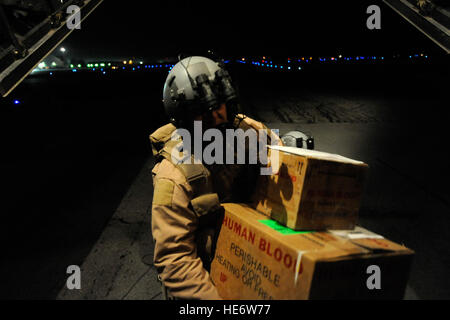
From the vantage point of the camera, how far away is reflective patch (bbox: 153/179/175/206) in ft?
4.67

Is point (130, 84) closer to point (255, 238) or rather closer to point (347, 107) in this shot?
point (347, 107)

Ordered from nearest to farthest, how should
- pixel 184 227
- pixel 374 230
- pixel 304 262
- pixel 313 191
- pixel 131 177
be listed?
pixel 304 262 → pixel 313 191 → pixel 184 227 → pixel 374 230 → pixel 131 177

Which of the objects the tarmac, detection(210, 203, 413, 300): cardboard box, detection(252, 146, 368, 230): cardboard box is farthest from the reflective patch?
the tarmac

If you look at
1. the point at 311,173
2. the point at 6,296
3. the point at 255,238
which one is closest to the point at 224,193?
the point at 255,238

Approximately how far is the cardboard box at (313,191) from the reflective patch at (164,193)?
566 mm

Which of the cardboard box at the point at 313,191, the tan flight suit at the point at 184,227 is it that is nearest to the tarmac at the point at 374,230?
the tan flight suit at the point at 184,227

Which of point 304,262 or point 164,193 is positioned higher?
point 164,193

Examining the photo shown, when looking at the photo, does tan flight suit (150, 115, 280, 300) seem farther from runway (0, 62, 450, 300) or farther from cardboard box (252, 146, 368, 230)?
runway (0, 62, 450, 300)

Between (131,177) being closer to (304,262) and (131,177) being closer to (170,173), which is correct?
(170,173)

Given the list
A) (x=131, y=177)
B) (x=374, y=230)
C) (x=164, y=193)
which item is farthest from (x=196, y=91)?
(x=131, y=177)

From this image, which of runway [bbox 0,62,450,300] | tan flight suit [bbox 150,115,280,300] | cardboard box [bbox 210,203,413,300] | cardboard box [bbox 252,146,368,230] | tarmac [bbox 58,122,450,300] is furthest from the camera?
runway [bbox 0,62,450,300]

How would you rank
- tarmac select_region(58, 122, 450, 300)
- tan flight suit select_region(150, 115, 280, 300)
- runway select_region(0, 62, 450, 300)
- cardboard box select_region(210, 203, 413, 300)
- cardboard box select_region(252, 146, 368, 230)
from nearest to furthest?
cardboard box select_region(210, 203, 413, 300) < cardboard box select_region(252, 146, 368, 230) < tan flight suit select_region(150, 115, 280, 300) < tarmac select_region(58, 122, 450, 300) < runway select_region(0, 62, 450, 300)

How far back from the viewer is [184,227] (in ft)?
4.72

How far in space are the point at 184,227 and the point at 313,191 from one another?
2.45ft
